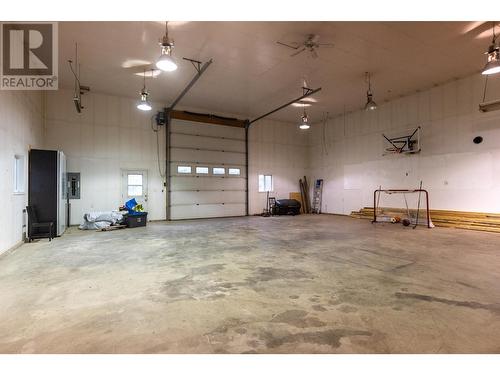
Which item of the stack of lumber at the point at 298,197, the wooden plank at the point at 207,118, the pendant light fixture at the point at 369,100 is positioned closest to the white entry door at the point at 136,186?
the wooden plank at the point at 207,118

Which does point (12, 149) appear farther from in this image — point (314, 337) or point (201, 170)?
point (201, 170)

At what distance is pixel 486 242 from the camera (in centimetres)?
562

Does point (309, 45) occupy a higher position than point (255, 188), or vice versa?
point (309, 45)

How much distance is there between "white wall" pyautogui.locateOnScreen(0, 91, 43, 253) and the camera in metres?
4.63

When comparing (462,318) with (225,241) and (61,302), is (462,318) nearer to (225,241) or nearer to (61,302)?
(61,302)

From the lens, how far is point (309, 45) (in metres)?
5.91

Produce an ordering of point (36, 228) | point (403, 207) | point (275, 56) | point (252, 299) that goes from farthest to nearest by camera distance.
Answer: point (403, 207) → point (275, 56) → point (36, 228) → point (252, 299)

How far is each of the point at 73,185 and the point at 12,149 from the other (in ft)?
12.3

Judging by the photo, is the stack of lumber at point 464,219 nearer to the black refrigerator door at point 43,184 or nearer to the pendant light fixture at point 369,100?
the pendant light fixture at point 369,100

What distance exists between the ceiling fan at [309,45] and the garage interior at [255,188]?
0.21 feet

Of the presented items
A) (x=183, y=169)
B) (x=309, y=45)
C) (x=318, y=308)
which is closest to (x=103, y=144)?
(x=183, y=169)
